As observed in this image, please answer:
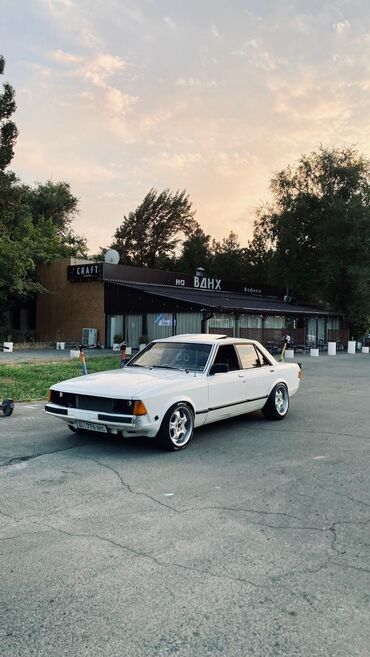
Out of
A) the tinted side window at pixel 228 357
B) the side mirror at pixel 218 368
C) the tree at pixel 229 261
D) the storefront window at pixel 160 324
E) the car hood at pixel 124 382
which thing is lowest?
the car hood at pixel 124 382

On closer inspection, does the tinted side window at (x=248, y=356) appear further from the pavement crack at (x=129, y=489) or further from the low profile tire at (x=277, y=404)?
the pavement crack at (x=129, y=489)

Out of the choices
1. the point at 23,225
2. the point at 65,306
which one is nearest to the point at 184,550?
the point at 65,306

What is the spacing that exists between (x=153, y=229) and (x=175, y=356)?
Result: 2415 inches

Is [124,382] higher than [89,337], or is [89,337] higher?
[89,337]

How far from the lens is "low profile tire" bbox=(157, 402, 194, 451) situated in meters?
6.46

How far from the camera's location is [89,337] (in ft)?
108

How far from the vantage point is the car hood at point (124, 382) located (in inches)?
252

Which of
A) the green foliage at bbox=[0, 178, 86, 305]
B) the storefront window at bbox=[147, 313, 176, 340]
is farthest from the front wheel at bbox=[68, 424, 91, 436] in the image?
the storefront window at bbox=[147, 313, 176, 340]

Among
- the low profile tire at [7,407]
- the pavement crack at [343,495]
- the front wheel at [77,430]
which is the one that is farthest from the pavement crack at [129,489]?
the low profile tire at [7,407]

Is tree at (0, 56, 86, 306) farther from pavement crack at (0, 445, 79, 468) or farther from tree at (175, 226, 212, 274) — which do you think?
pavement crack at (0, 445, 79, 468)

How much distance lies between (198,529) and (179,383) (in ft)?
9.27

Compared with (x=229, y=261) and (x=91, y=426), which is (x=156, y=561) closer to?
(x=91, y=426)

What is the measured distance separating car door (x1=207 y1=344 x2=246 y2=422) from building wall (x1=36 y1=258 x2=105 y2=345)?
26.2 metres

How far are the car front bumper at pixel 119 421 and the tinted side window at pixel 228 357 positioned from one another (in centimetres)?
193
